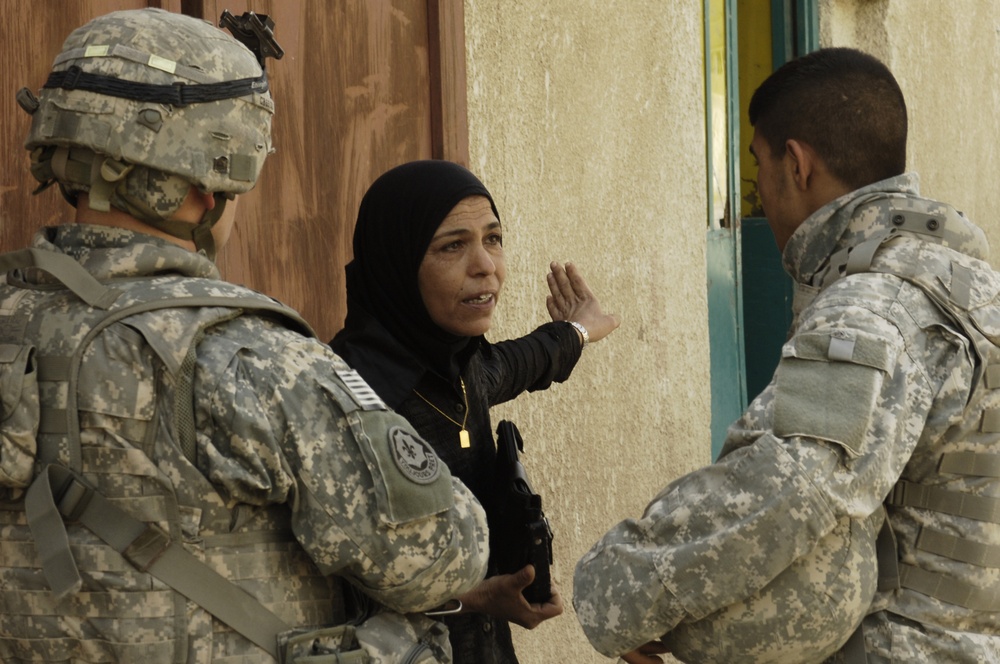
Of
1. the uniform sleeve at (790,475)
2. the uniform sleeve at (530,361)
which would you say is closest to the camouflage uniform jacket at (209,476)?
the uniform sleeve at (790,475)

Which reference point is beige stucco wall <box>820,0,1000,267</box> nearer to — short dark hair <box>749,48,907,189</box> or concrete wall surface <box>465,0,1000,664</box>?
concrete wall surface <box>465,0,1000,664</box>

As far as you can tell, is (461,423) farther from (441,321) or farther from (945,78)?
(945,78)

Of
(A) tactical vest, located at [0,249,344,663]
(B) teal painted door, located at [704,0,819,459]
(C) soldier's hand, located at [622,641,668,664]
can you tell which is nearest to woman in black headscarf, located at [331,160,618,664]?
(C) soldier's hand, located at [622,641,668,664]

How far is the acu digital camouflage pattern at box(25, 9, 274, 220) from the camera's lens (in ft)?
6.72

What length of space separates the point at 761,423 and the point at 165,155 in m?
1.21

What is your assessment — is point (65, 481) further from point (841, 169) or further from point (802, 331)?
point (841, 169)

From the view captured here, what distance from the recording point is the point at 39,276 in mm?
2070

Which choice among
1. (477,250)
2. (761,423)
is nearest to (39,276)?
(477,250)

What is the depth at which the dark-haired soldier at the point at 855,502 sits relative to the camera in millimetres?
2461

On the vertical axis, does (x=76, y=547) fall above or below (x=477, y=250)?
below

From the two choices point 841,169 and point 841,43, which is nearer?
point 841,169

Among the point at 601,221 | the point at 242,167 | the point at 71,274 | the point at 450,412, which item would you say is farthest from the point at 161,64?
the point at 601,221

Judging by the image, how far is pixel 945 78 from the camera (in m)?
8.34

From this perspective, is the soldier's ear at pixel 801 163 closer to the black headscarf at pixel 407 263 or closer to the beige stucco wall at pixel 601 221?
the black headscarf at pixel 407 263
